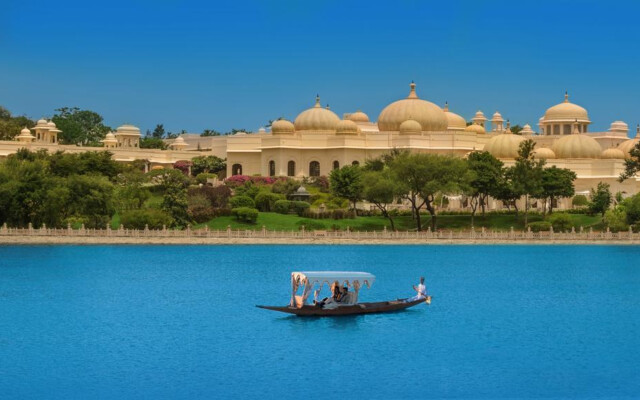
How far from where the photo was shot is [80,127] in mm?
149250

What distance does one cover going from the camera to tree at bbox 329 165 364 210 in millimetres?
84312

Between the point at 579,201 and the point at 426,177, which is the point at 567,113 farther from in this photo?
the point at 426,177

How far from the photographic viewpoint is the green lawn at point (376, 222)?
7820 cm

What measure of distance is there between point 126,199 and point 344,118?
116 ft

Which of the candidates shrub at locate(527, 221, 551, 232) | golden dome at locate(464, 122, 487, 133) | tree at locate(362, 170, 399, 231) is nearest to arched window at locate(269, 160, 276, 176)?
golden dome at locate(464, 122, 487, 133)

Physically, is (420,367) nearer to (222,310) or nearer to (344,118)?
(222,310)

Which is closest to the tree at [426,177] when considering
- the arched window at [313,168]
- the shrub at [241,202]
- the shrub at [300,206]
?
the shrub at [300,206]

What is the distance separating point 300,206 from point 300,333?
142 feet

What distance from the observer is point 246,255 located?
222 feet

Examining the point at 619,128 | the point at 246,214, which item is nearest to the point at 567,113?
the point at 619,128

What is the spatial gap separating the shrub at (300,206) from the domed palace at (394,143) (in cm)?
1625

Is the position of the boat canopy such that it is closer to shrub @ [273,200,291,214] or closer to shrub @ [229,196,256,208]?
shrub @ [229,196,256,208]

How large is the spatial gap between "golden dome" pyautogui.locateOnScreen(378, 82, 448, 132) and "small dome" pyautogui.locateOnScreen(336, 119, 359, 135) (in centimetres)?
273

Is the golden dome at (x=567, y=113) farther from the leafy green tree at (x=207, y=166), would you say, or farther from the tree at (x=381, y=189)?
the tree at (x=381, y=189)
